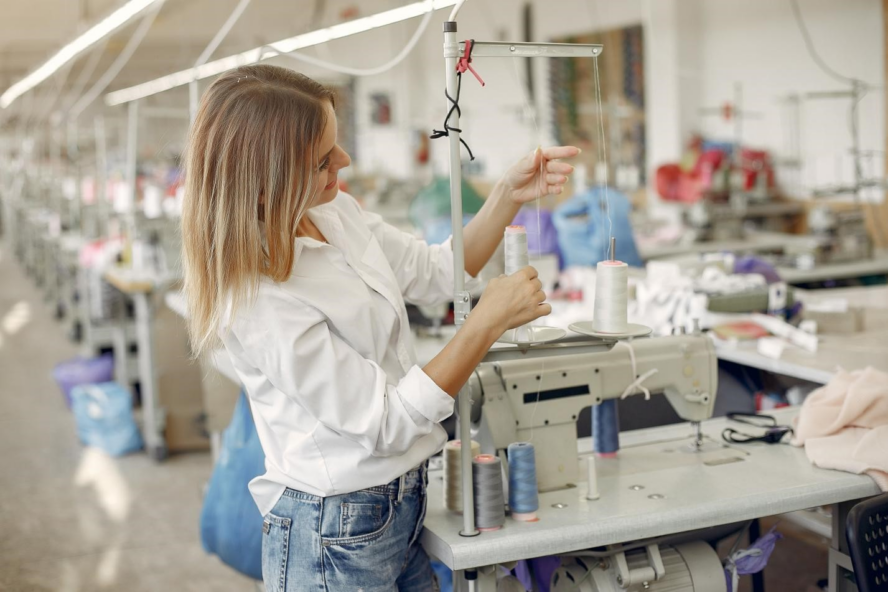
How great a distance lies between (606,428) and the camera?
1.87 meters

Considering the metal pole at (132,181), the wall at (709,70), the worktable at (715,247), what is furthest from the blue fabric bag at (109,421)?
the worktable at (715,247)

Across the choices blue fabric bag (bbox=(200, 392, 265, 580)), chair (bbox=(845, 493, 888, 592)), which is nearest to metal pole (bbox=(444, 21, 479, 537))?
chair (bbox=(845, 493, 888, 592))

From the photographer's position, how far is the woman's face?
4.28 feet

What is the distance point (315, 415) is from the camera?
1296 mm

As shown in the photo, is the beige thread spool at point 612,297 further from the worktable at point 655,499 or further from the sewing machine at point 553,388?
the worktable at point 655,499

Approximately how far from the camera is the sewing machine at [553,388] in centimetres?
160

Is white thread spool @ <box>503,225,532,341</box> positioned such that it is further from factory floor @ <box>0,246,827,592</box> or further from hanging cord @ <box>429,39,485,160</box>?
factory floor @ <box>0,246,827,592</box>

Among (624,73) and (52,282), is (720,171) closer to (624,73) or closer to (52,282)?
(624,73)

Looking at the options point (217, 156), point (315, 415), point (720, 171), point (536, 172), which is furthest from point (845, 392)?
point (720, 171)

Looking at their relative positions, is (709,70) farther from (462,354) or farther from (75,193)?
(462,354)

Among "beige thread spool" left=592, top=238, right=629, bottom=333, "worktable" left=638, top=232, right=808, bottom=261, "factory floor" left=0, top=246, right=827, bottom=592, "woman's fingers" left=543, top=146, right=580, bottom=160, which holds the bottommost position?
"factory floor" left=0, top=246, right=827, bottom=592

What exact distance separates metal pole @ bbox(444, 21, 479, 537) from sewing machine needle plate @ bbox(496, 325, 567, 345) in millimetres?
114

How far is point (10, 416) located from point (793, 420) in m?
4.26

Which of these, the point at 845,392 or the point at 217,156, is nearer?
the point at 217,156
